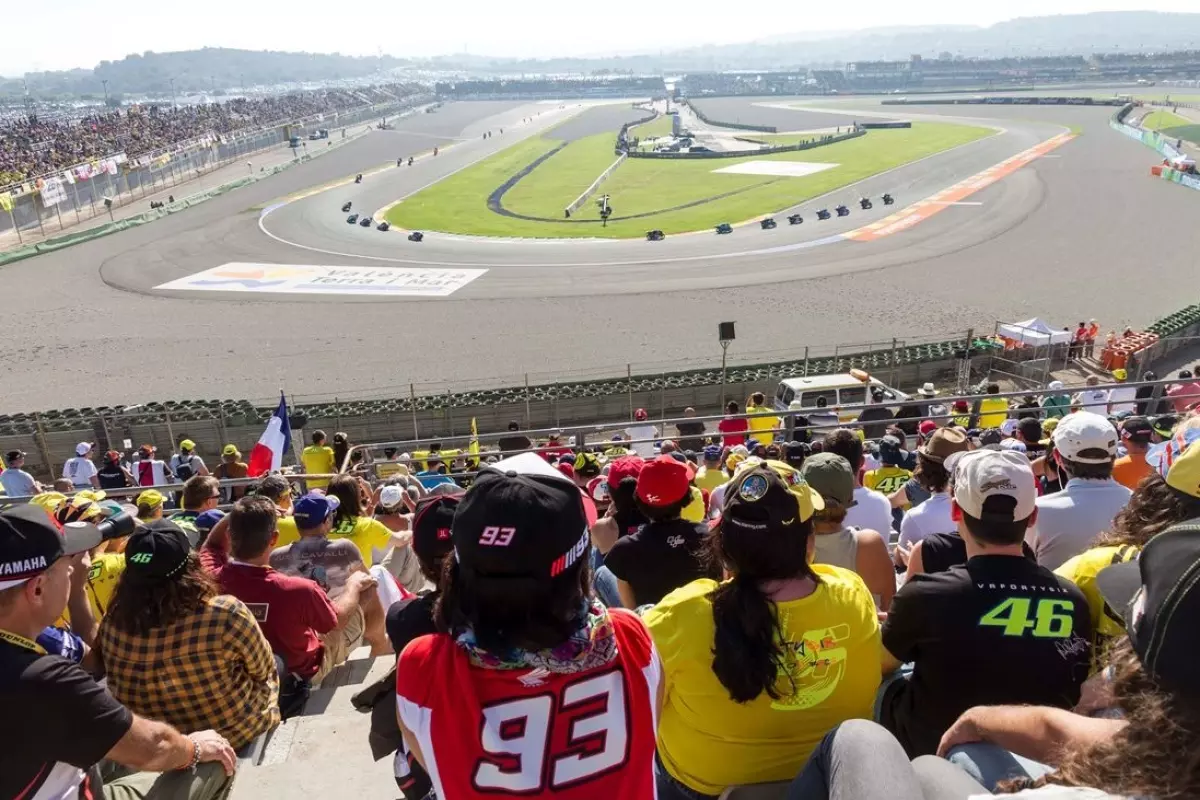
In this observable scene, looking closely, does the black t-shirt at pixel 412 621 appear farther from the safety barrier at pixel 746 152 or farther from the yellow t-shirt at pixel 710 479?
the safety barrier at pixel 746 152

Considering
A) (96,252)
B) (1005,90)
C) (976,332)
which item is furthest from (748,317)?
(1005,90)

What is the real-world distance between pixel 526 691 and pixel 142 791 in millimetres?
2281

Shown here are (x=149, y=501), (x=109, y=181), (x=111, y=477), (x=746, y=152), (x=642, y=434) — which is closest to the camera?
(x=149, y=501)

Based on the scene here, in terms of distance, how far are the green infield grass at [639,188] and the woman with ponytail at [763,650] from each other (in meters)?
38.8

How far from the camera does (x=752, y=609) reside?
2.63m

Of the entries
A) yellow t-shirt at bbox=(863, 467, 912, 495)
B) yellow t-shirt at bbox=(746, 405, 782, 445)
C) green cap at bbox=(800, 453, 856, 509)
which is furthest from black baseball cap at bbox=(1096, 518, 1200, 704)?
yellow t-shirt at bbox=(746, 405, 782, 445)

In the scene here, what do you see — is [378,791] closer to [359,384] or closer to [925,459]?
[925,459]

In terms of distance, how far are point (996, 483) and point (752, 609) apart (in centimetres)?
112

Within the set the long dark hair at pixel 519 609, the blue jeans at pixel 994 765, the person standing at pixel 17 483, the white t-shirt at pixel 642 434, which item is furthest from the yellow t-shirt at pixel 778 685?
the person standing at pixel 17 483

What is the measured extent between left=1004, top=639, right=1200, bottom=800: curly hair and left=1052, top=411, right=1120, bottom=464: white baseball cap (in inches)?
136

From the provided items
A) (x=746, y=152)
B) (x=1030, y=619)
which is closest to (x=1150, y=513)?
(x=1030, y=619)

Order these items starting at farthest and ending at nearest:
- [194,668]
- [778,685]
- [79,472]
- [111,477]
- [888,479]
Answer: [79,472] < [111,477] < [888,479] < [194,668] < [778,685]

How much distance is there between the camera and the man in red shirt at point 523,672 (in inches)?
83.2

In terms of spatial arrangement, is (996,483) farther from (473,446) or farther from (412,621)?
(473,446)
